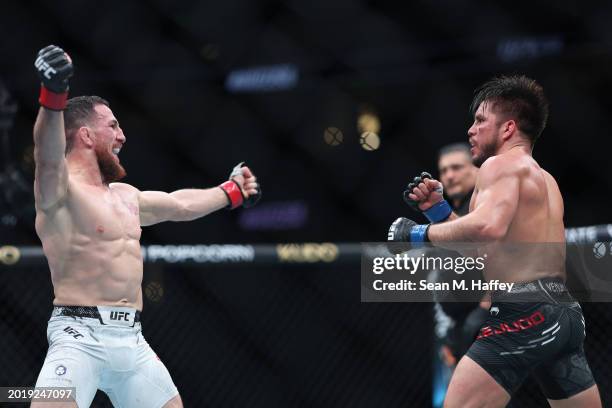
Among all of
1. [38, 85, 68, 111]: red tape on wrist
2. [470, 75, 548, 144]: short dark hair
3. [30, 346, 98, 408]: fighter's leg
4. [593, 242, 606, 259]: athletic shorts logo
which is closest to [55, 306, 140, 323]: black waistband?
[30, 346, 98, 408]: fighter's leg

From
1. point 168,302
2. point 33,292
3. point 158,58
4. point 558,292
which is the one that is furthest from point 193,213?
point 158,58

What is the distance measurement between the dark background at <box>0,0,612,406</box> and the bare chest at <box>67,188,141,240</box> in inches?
40.4

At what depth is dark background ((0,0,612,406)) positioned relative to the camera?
14.6ft

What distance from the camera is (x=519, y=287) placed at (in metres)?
2.95

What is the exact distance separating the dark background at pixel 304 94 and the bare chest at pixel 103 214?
103cm

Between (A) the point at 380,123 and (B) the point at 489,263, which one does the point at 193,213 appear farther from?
(A) the point at 380,123

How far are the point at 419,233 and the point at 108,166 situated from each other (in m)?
1.04

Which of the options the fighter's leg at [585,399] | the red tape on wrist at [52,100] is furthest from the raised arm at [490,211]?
the red tape on wrist at [52,100]

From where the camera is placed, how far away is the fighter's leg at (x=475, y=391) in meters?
2.84

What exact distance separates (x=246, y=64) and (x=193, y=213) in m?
1.57

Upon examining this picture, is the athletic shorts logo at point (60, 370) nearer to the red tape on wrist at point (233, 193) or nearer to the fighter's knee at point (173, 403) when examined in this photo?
the fighter's knee at point (173, 403)

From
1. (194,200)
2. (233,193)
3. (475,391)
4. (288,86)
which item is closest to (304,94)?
(288,86)

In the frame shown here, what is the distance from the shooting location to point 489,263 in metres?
3.04

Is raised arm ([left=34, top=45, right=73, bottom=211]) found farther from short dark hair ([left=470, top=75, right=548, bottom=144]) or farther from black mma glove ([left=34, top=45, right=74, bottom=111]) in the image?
short dark hair ([left=470, top=75, right=548, bottom=144])
